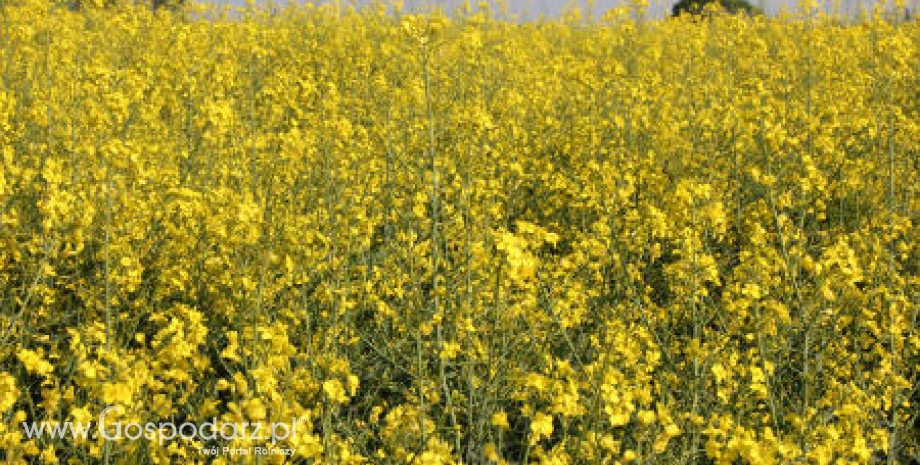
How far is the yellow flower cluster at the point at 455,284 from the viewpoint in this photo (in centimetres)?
215

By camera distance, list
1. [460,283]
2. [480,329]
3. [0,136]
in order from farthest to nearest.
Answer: [0,136] → [460,283] → [480,329]

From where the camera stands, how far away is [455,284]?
2.86 metres

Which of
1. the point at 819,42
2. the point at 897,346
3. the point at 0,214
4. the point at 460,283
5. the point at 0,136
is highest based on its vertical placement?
the point at 819,42

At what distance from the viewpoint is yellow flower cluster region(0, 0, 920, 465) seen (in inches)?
84.7

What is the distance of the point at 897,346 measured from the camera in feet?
9.64

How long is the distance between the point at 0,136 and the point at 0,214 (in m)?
1.57

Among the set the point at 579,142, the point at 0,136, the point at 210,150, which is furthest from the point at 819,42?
the point at 0,136

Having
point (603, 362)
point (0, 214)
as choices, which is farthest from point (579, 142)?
point (0, 214)

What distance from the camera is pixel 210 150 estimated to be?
4250mm

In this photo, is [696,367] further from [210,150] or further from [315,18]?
[315,18]

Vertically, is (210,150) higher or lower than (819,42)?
lower

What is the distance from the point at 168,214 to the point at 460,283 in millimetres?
1499

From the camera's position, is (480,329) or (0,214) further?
(0,214)

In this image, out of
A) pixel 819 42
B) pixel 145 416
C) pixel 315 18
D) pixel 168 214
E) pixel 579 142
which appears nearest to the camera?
pixel 145 416
